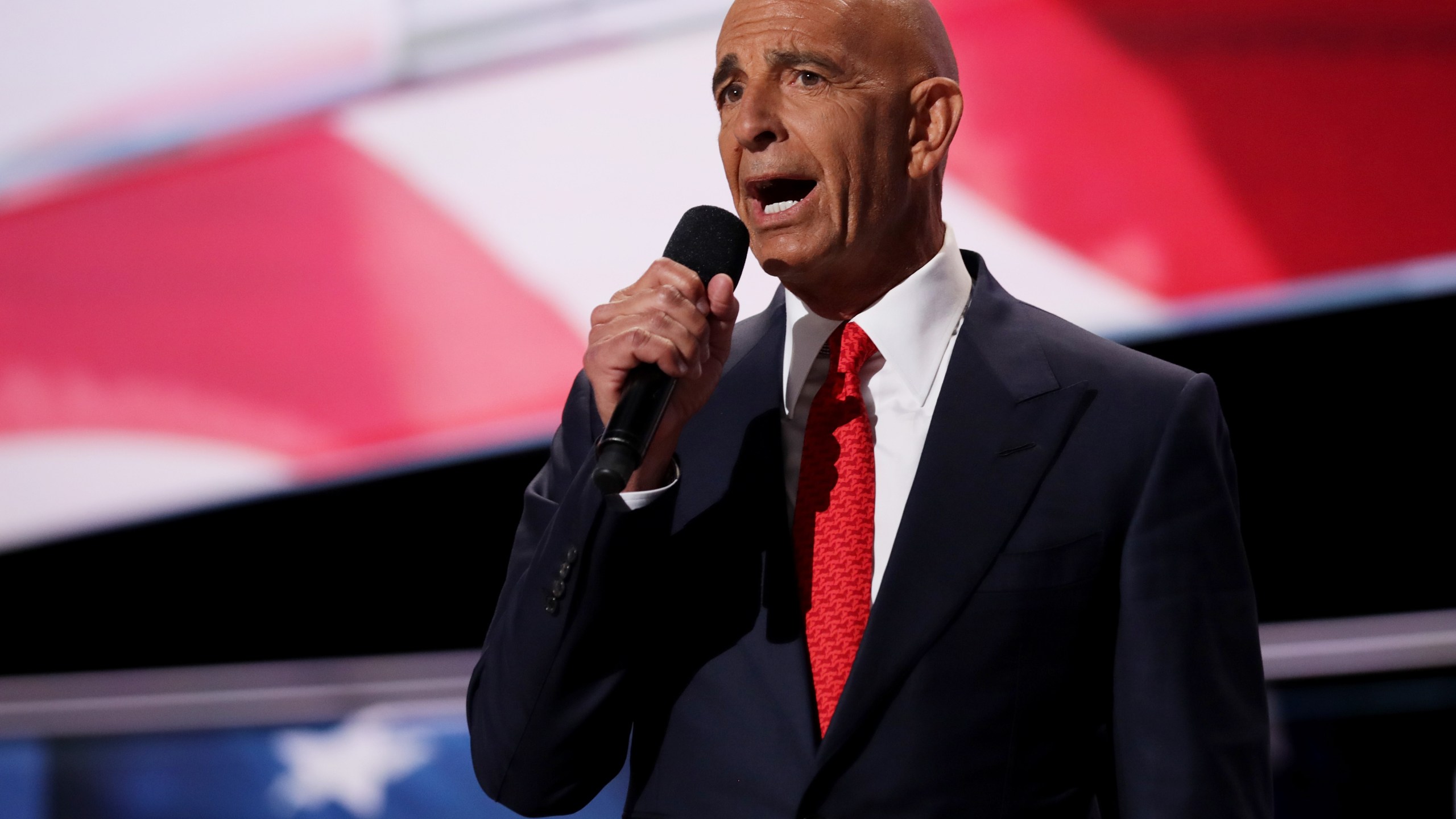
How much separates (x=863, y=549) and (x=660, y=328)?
307 millimetres

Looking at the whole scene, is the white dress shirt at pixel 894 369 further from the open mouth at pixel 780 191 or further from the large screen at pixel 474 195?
the large screen at pixel 474 195

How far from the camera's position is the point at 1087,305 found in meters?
2.07

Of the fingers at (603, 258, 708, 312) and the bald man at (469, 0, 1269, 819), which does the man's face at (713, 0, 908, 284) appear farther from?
the fingers at (603, 258, 708, 312)

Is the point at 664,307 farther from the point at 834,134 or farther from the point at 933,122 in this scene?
the point at 933,122

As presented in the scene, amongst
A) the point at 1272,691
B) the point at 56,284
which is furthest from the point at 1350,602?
the point at 56,284

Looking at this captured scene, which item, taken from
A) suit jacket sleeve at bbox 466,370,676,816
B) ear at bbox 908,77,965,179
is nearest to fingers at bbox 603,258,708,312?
suit jacket sleeve at bbox 466,370,676,816

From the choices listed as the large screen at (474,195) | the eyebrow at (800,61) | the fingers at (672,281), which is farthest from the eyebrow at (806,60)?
the large screen at (474,195)

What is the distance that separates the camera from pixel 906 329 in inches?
49.9

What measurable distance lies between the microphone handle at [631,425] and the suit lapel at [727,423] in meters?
0.18

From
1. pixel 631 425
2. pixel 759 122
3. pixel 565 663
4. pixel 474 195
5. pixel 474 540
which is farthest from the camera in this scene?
pixel 474 540

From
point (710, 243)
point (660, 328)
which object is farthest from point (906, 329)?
point (660, 328)

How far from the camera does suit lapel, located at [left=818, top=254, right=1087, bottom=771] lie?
108cm

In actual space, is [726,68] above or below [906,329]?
above

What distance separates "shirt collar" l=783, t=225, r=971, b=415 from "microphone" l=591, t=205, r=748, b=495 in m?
0.16
